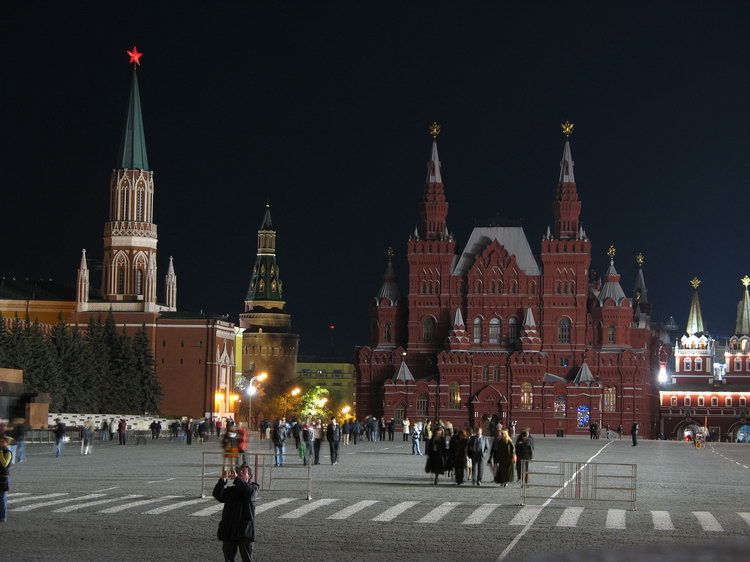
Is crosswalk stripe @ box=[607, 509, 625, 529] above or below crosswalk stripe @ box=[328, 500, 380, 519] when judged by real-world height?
below

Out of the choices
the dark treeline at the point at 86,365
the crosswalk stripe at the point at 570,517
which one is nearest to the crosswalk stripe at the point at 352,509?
the crosswalk stripe at the point at 570,517

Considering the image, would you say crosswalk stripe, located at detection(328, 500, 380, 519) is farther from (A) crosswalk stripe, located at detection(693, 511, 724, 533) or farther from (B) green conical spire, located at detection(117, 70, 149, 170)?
(B) green conical spire, located at detection(117, 70, 149, 170)

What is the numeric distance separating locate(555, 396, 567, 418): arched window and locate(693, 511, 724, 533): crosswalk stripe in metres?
104

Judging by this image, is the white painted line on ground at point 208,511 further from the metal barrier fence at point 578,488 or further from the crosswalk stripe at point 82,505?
the metal barrier fence at point 578,488

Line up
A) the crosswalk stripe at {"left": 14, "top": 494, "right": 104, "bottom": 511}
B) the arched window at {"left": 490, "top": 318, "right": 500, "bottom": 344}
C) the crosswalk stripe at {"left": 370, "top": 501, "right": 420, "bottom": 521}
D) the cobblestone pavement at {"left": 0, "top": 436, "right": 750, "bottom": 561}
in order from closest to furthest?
1. the cobblestone pavement at {"left": 0, "top": 436, "right": 750, "bottom": 561}
2. the crosswalk stripe at {"left": 370, "top": 501, "right": 420, "bottom": 521}
3. the crosswalk stripe at {"left": 14, "top": 494, "right": 104, "bottom": 511}
4. the arched window at {"left": 490, "top": 318, "right": 500, "bottom": 344}

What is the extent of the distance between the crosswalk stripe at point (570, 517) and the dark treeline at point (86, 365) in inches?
2576

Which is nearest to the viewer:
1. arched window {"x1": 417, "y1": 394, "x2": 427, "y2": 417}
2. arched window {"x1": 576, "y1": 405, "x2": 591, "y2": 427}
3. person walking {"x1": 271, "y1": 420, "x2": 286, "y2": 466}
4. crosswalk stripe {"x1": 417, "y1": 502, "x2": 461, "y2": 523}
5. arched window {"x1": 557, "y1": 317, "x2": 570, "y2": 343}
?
crosswalk stripe {"x1": 417, "y1": 502, "x2": 461, "y2": 523}

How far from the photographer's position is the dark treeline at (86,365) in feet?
291

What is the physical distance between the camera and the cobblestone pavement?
17359 millimetres

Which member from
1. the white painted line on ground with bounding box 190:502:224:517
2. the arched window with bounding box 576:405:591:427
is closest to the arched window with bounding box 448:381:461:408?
the arched window with bounding box 576:405:591:427

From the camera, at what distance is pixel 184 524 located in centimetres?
2098

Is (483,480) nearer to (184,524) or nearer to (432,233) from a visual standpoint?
(184,524)

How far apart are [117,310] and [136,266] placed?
5.64m

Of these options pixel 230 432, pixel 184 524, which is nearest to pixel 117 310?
pixel 230 432
